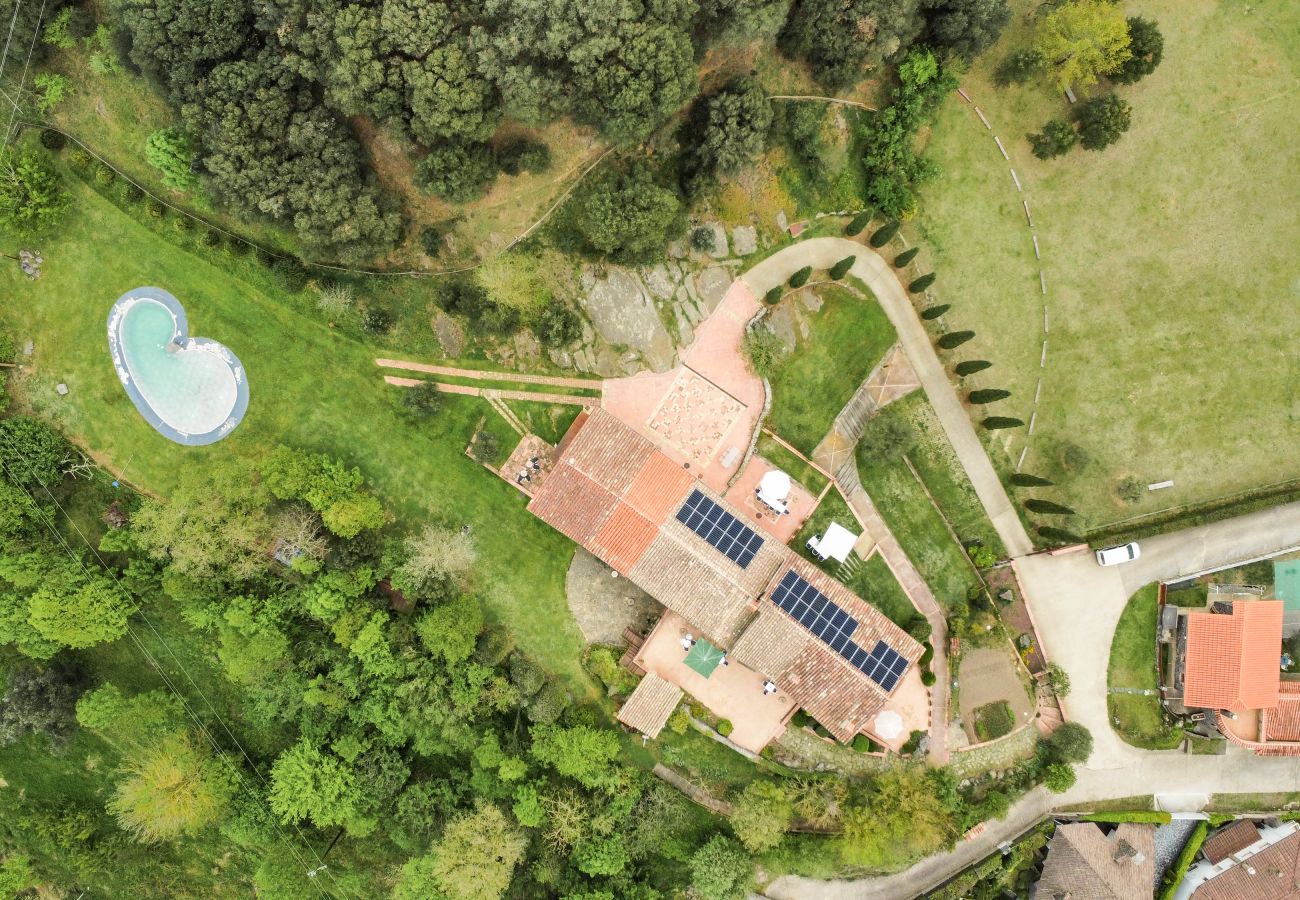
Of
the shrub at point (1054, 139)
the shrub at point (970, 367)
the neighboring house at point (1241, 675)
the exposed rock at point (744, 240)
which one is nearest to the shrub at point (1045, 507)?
the shrub at point (970, 367)

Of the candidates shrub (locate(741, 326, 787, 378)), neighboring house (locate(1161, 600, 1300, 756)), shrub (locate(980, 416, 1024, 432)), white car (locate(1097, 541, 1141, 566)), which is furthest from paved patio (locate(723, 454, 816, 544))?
neighboring house (locate(1161, 600, 1300, 756))

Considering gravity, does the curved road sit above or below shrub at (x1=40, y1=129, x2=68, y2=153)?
above

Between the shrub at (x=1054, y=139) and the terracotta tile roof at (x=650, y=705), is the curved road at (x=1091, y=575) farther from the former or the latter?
the terracotta tile roof at (x=650, y=705)

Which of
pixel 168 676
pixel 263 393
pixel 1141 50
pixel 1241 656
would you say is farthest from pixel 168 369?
pixel 1241 656

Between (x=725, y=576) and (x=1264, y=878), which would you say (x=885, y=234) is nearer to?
(x=725, y=576)

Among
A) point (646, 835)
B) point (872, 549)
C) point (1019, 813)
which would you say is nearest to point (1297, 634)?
point (1019, 813)

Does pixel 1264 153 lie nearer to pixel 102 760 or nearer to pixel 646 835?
pixel 646 835

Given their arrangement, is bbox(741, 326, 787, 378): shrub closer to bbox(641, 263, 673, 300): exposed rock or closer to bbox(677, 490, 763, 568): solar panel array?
bbox(641, 263, 673, 300): exposed rock
